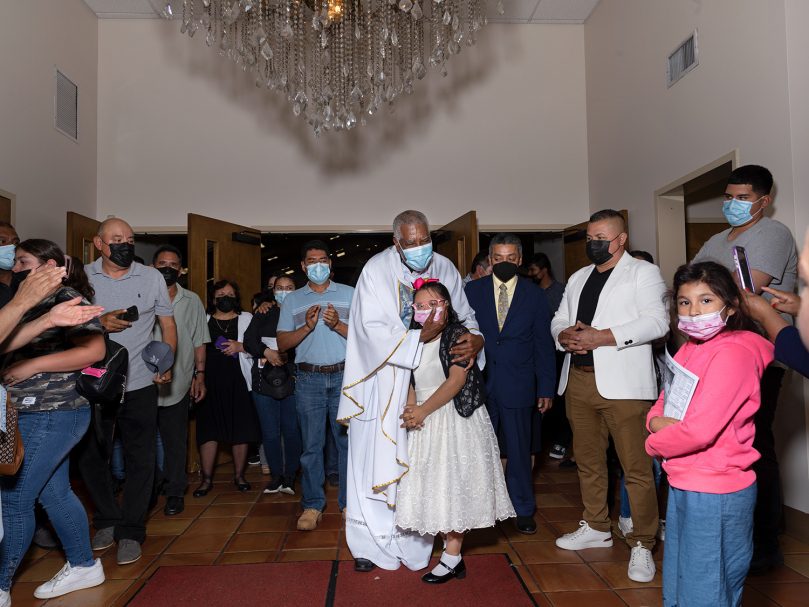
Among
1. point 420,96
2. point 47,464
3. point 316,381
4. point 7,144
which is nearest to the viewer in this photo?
point 47,464

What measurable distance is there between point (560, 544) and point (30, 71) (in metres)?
5.03

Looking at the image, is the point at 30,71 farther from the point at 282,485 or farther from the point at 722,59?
the point at 722,59

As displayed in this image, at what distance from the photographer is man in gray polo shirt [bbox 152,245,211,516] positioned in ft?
12.0

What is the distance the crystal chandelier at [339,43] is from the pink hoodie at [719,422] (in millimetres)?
3244

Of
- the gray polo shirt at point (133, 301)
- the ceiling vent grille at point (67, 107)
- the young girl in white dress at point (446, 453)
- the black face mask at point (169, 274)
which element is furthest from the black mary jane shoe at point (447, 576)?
the ceiling vent grille at point (67, 107)

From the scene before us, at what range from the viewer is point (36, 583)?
8.85 feet

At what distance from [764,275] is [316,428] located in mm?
2307

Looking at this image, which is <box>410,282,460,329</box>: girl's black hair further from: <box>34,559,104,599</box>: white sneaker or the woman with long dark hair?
<box>34,559,104,599</box>: white sneaker

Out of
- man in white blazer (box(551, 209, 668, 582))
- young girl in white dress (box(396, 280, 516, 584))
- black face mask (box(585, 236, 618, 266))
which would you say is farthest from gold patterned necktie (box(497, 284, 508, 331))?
young girl in white dress (box(396, 280, 516, 584))

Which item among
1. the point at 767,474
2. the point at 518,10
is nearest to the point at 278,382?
the point at 767,474

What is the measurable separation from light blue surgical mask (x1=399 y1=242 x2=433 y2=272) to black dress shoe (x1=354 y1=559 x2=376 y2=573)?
133cm

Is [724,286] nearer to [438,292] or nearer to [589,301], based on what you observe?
[438,292]

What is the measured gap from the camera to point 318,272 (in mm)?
3482

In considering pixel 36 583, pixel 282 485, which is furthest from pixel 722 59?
pixel 36 583
